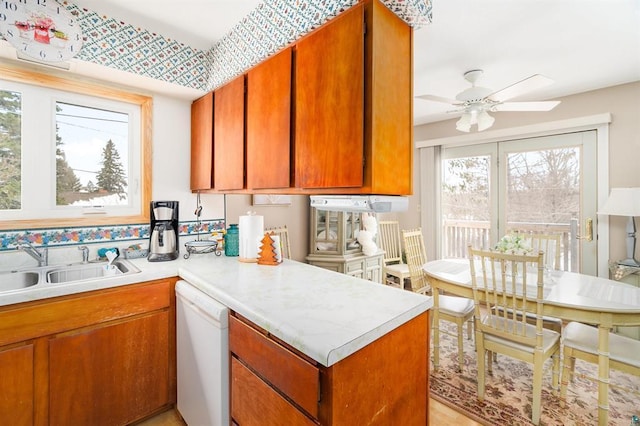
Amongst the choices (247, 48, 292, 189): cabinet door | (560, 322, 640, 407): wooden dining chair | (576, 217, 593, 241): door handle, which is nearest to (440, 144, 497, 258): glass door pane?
(576, 217, 593, 241): door handle

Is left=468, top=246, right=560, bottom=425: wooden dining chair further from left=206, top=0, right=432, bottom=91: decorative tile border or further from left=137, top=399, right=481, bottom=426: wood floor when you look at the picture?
left=206, top=0, right=432, bottom=91: decorative tile border

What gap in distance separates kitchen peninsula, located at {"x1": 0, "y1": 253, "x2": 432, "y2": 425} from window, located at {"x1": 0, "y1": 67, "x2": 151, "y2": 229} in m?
0.70

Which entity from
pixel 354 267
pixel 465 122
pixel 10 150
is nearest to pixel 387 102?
pixel 465 122

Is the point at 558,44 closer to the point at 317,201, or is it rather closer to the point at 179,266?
the point at 317,201

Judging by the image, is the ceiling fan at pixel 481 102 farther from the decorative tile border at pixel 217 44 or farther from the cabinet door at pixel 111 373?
the cabinet door at pixel 111 373

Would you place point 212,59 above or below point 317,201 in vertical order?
above

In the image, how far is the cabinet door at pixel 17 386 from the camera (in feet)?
4.39

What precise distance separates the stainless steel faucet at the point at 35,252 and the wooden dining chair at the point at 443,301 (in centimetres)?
264

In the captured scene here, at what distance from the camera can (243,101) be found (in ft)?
6.20

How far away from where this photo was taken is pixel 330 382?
877 millimetres

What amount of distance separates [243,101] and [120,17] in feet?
2.75

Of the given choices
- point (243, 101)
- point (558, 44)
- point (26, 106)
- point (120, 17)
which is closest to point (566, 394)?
point (558, 44)

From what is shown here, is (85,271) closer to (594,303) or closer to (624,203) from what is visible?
(594,303)

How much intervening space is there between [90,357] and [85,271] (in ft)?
2.00
